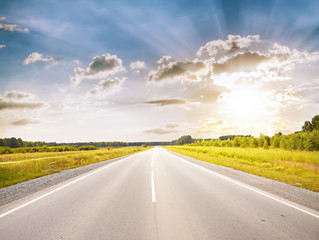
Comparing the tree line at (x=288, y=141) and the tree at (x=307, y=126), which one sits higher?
the tree at (x=307, y=126)

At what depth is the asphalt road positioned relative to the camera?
11.9 feet

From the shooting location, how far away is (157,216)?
455cm

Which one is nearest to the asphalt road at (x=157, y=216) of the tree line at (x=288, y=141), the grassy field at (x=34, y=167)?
the grassy field at (x=34, y=167)

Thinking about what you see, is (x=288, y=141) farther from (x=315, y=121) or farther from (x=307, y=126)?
(x=307, y=126)

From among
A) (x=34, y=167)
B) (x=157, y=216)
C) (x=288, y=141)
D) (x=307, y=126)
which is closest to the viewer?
(x=157, y=216)

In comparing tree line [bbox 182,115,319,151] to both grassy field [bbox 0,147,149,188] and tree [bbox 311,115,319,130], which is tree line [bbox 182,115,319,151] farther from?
grassy field [bbox 0,147,149,188]

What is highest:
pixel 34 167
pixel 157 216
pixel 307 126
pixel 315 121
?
pixel 315 121

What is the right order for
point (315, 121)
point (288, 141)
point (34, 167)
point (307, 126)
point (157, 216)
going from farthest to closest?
point (307, 126)
point (315, 121)
point (288, 141)
point (34, 167)
point (157, 216)

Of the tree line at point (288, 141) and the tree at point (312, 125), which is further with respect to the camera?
the tree at point (312, 125)

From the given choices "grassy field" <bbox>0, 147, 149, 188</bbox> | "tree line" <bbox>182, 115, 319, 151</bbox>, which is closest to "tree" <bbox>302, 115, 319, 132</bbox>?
"tree line" <bbox>182, 115, 319, 151</bbox>

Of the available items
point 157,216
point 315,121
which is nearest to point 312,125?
point 315,121

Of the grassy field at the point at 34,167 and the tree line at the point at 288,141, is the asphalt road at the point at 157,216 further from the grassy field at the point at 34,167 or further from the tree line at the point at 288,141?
the tree line at the point at 288,141

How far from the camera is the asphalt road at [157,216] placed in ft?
11.9

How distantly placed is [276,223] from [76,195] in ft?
20.8
